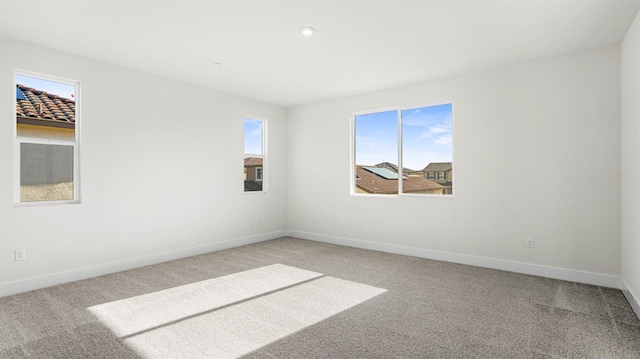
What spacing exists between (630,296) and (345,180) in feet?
12.4

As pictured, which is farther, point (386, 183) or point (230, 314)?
point (386, 183)

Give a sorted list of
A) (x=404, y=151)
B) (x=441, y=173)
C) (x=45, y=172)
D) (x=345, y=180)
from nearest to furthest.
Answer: (x=45, y=172)
(x=441, y=173)
(x=404, y=151)
(x=345, y=180)

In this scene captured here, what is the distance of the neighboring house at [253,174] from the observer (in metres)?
5.85

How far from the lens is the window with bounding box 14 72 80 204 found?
3463 mm

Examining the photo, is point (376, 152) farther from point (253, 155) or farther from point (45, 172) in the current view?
point (45, 172)

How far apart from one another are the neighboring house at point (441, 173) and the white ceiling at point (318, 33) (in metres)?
1.23

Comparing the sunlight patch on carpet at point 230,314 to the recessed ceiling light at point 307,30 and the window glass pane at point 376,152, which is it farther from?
the recessed ceiling light at point 307,30

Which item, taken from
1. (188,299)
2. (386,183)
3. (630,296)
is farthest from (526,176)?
(188,299)

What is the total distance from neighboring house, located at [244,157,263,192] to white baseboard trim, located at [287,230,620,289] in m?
1.52

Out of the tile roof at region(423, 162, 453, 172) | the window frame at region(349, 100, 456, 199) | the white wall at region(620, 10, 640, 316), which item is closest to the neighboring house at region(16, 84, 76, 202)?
the window frame at region(349, 100, 456, 199)

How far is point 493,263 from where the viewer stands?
425 cm

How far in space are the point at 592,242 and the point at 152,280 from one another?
190 inches

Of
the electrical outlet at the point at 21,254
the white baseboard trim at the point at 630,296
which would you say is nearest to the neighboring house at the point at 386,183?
the white baseboard trim at the point at 630,296

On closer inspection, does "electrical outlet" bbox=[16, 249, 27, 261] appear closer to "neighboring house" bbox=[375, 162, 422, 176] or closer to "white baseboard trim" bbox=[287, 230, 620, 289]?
"white baseboard trim" bbox=[287, 230, 620, 289]
